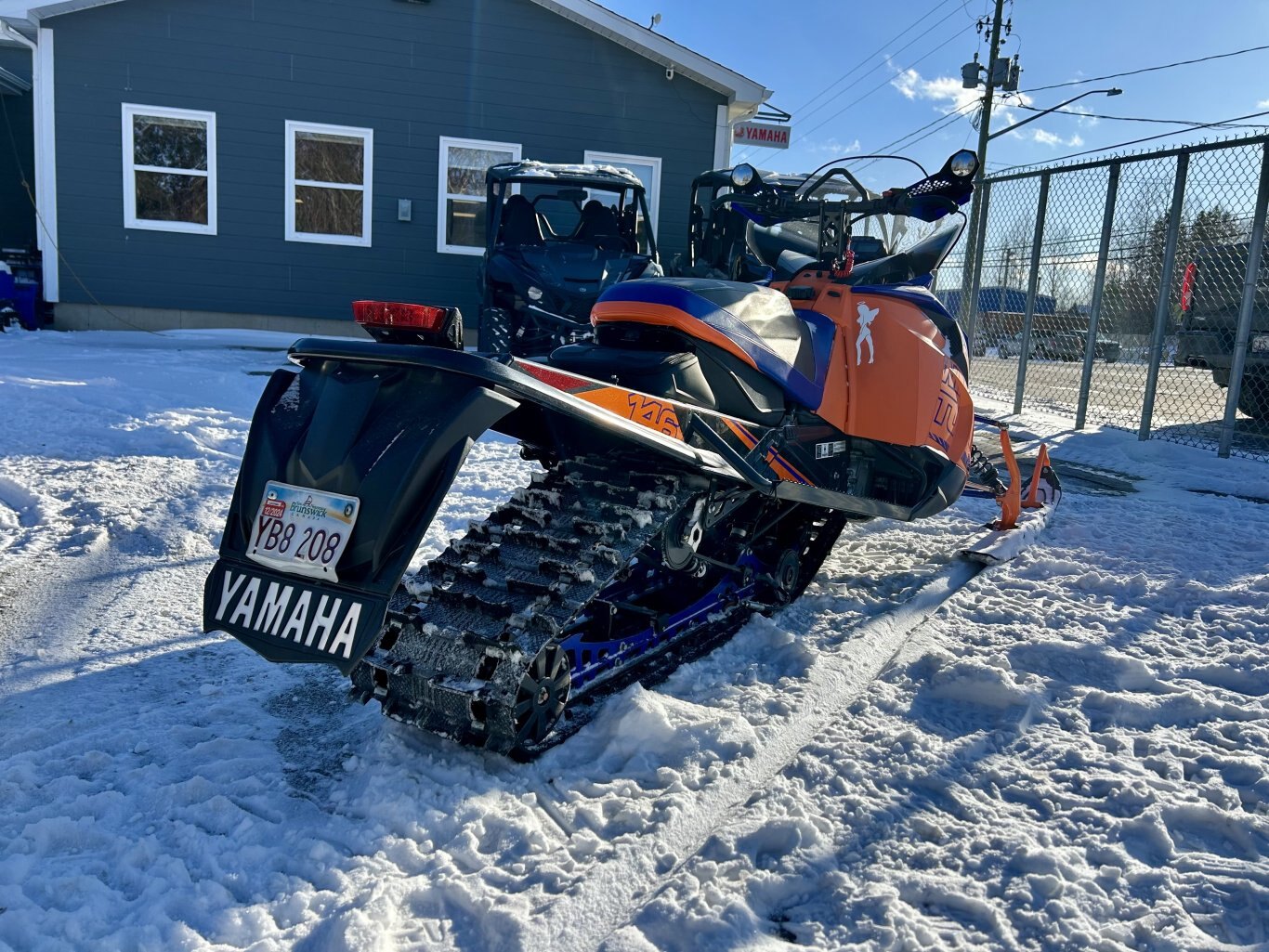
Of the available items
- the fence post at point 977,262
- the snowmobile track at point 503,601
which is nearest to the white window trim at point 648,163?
the fence post at point 977,262

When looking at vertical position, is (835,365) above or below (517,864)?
above

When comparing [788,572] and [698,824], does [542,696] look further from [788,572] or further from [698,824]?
[788,572]

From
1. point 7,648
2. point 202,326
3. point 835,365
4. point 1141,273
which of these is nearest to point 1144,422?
point 1141,273

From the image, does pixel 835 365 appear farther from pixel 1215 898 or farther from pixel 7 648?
pixel 7 648

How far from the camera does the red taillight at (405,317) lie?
248 cm

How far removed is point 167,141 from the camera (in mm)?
12562

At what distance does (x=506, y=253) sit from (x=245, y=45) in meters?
5.46

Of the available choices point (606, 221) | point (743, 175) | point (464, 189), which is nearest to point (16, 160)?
point (464, 189)

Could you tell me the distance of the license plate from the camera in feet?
8.03

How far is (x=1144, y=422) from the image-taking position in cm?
818

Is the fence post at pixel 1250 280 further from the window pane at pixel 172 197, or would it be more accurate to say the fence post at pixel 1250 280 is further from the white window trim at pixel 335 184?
the window pane at pixel 172 197

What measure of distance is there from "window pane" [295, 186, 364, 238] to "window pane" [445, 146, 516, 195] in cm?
125

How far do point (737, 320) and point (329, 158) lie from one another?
11068mm

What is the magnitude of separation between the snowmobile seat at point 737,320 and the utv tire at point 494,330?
6.23 m
